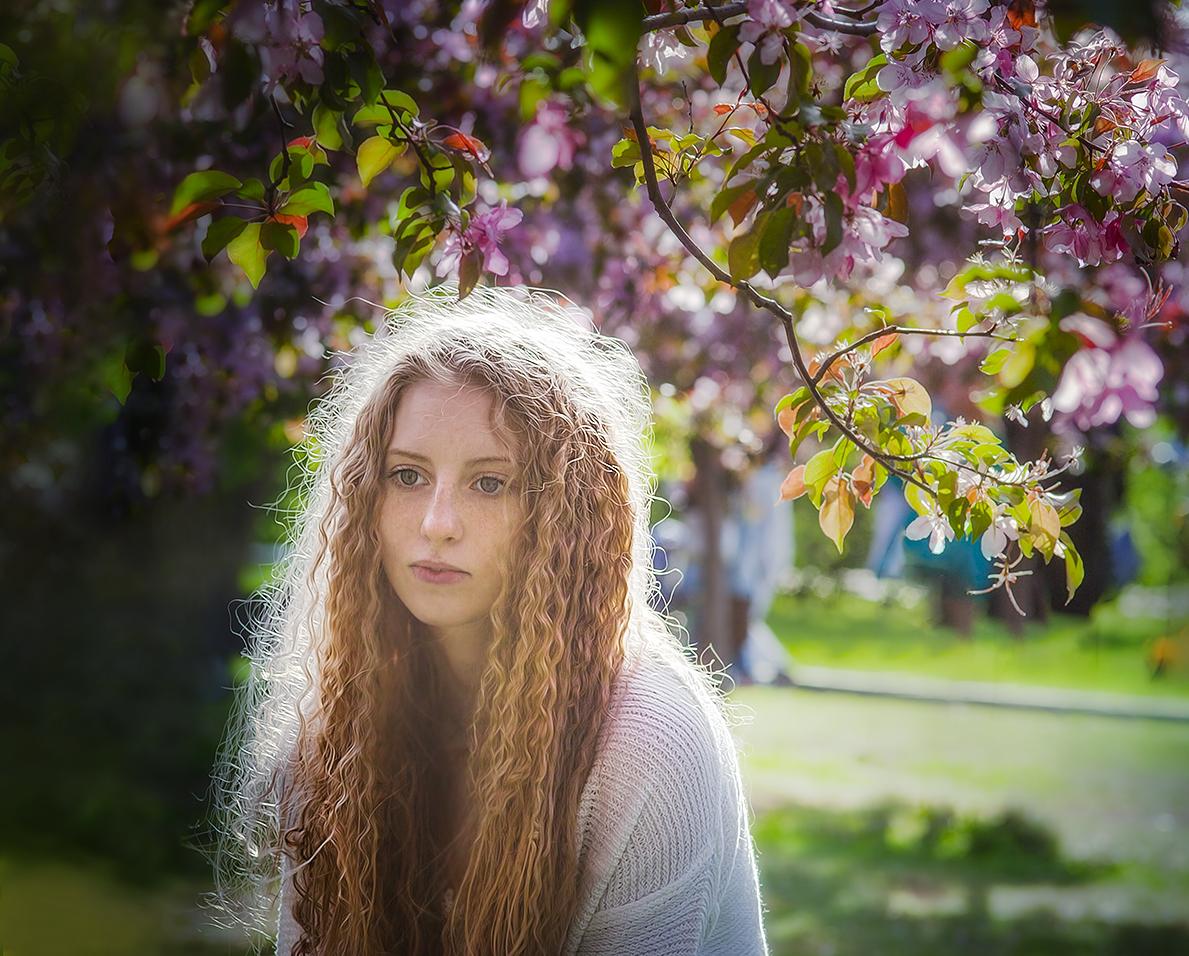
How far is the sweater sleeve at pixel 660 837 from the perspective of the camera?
4.80 feet

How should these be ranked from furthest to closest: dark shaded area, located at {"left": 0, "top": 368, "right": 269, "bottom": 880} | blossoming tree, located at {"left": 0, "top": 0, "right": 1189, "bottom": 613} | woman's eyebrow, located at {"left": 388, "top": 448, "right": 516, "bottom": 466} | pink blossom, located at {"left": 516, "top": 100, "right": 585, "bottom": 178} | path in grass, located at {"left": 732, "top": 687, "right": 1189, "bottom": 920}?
path in grass, located at {"left": 732, "top": 687, "right": 1189, "bottom": 920} → dark shaded area, located at {"left": 0, "top": 368, "right": 269, "bottom": 880} → pink blossom, located at {"left": 516, "top": 100, "right": 585, "bottom": 178} → woman's eyebrow, located at {"left": 388, "top": 448, "right": 516, "bottom": 466} → blossoming tree, located at {"left": 0, "top": 0, "right": 1189, "bottom": 613}

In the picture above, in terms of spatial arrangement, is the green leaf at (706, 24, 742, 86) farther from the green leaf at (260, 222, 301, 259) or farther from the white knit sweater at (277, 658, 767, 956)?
the white knit sweater at (277, 658, 767, 956)

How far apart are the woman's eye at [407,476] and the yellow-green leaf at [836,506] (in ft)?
2.13

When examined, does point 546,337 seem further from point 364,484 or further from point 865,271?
point 865,271

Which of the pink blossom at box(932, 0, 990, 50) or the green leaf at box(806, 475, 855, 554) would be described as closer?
the pink blossom at box(932, 0, 990, 50)

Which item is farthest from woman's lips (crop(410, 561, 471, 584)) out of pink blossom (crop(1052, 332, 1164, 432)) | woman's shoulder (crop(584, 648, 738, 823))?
pink blossom (crop(1052, 332, 1164, 432))

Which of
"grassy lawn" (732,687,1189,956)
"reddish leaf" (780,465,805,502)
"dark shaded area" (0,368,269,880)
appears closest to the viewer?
"reddish leaf" (780,465,805,502)

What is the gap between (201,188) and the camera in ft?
3.59

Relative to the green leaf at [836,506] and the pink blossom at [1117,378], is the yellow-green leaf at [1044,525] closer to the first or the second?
the green leaf at [836,506]

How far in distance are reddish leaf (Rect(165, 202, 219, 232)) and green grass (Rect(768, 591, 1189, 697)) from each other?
9913 mm

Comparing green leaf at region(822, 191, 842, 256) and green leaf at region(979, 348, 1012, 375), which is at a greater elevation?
green leaf at region(822, 191, 842, 256)

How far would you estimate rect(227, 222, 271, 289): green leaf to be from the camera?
3.88 feet

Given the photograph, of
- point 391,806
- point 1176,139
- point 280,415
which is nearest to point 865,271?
point 280,415

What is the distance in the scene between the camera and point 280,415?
10.2ft
